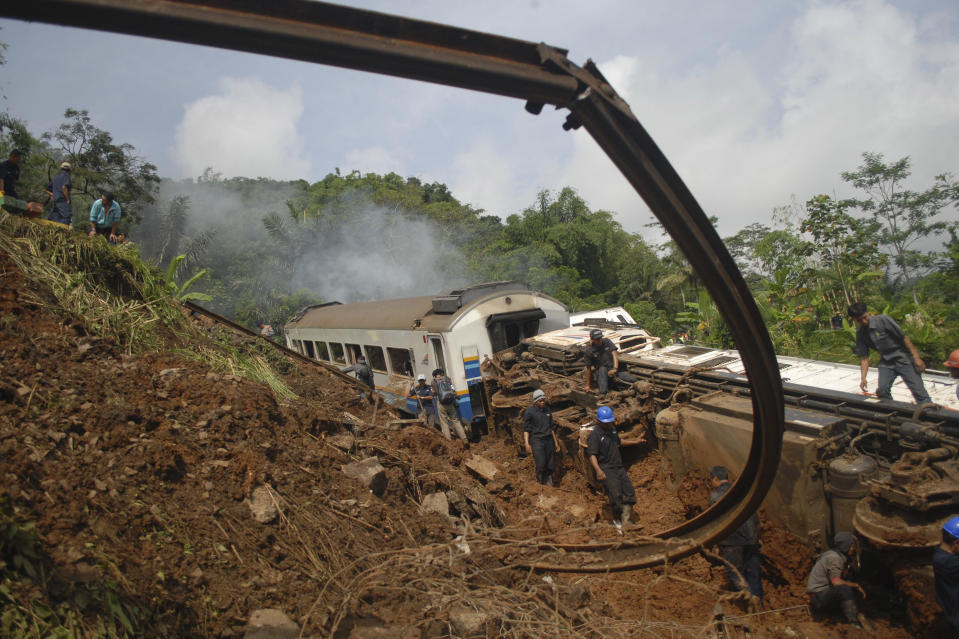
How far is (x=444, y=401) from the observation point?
940 cm

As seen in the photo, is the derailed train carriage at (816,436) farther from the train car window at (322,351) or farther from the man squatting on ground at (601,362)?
the train car window at (322,351)

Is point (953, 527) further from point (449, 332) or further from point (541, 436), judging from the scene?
point (449, 332)

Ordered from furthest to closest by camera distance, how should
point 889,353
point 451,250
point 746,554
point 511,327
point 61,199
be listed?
point 451,250 < point 511,327 < point 61,199 < point 889,353 < point 746,554

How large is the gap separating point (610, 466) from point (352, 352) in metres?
8.77

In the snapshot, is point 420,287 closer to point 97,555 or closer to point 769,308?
point 769,308

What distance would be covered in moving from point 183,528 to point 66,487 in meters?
0.63

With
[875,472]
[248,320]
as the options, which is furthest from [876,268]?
[248,320]

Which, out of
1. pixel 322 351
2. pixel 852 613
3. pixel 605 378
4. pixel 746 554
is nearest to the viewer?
pixel 852 613

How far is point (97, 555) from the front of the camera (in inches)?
97.0

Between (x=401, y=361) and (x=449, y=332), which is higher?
(x=449, y=332)

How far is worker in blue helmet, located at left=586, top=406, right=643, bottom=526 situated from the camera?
5.82 meters

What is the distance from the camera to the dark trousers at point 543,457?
279 inches

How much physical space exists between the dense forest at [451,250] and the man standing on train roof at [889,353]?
25.2 feet

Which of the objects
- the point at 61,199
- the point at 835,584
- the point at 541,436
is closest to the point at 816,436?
the point at 835,584
